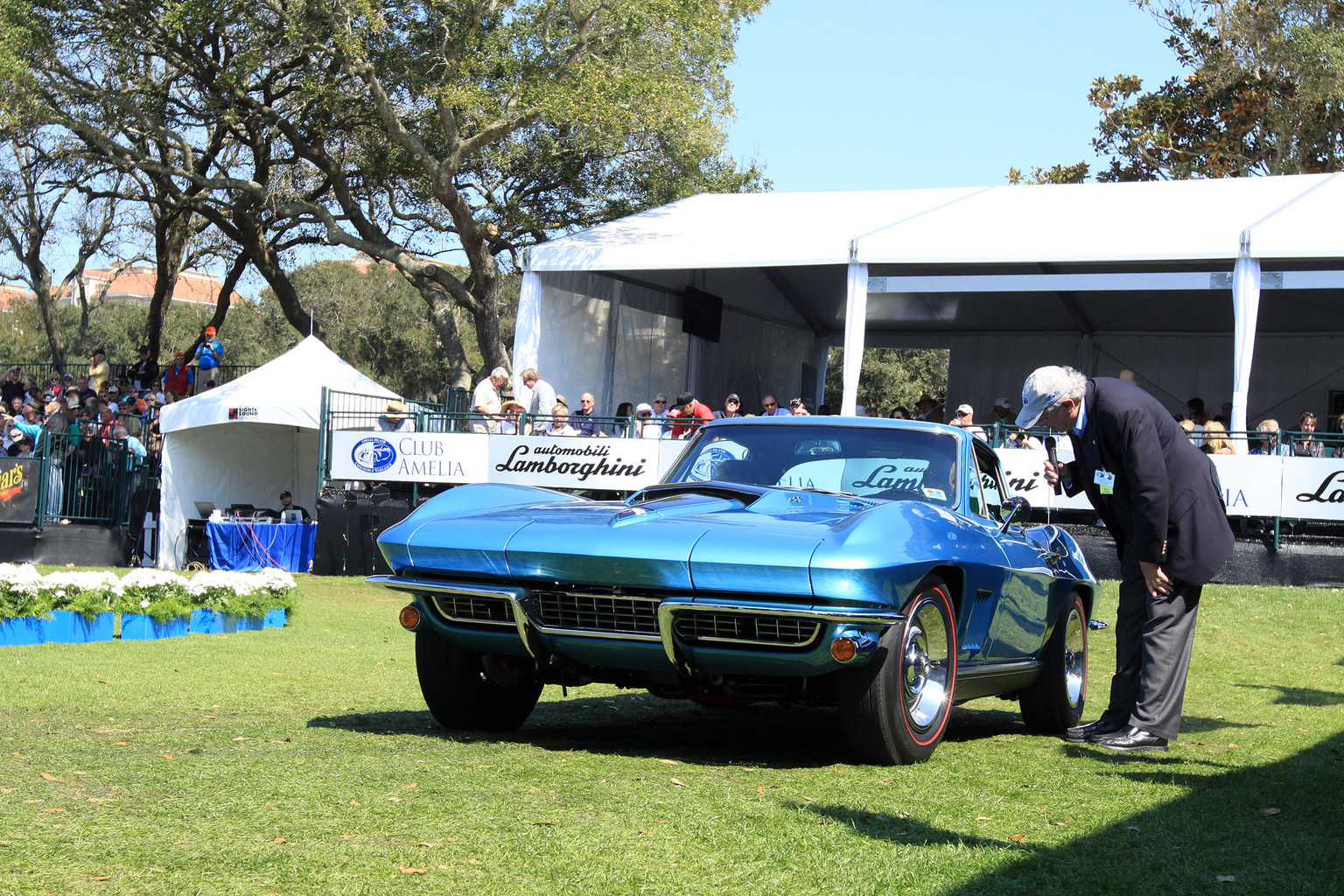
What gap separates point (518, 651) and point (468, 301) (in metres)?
21.9

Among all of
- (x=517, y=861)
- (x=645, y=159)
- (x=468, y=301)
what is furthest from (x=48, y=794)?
(x=645, y=159)

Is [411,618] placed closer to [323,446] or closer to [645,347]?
[323,446]

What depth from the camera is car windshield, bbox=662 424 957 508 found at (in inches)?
241

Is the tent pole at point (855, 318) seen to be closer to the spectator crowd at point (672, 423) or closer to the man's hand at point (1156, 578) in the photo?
the spectator crowd at point (672, 423)

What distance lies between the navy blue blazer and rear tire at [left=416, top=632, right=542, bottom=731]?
2.81 meters

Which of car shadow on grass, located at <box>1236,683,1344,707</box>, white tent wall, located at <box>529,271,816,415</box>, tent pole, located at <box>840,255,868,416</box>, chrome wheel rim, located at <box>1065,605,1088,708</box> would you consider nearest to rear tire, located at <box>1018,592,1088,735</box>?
chrome wheel rim, located at <box>1065,605,1088,708</box>

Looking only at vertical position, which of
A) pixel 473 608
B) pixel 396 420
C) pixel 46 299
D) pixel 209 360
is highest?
pixel 46 299

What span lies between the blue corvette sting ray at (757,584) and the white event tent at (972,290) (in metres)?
11.8

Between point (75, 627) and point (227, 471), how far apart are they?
11273 mm

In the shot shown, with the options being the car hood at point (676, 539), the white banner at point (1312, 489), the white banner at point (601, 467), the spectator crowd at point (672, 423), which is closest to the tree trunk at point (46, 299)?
the white banner at point (601, 467)

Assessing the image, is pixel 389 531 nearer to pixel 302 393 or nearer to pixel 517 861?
pixel 517 861

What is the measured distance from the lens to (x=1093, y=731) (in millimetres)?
6215

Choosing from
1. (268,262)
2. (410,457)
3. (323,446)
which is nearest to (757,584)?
(410,457)

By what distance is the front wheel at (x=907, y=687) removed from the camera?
4.91 m
